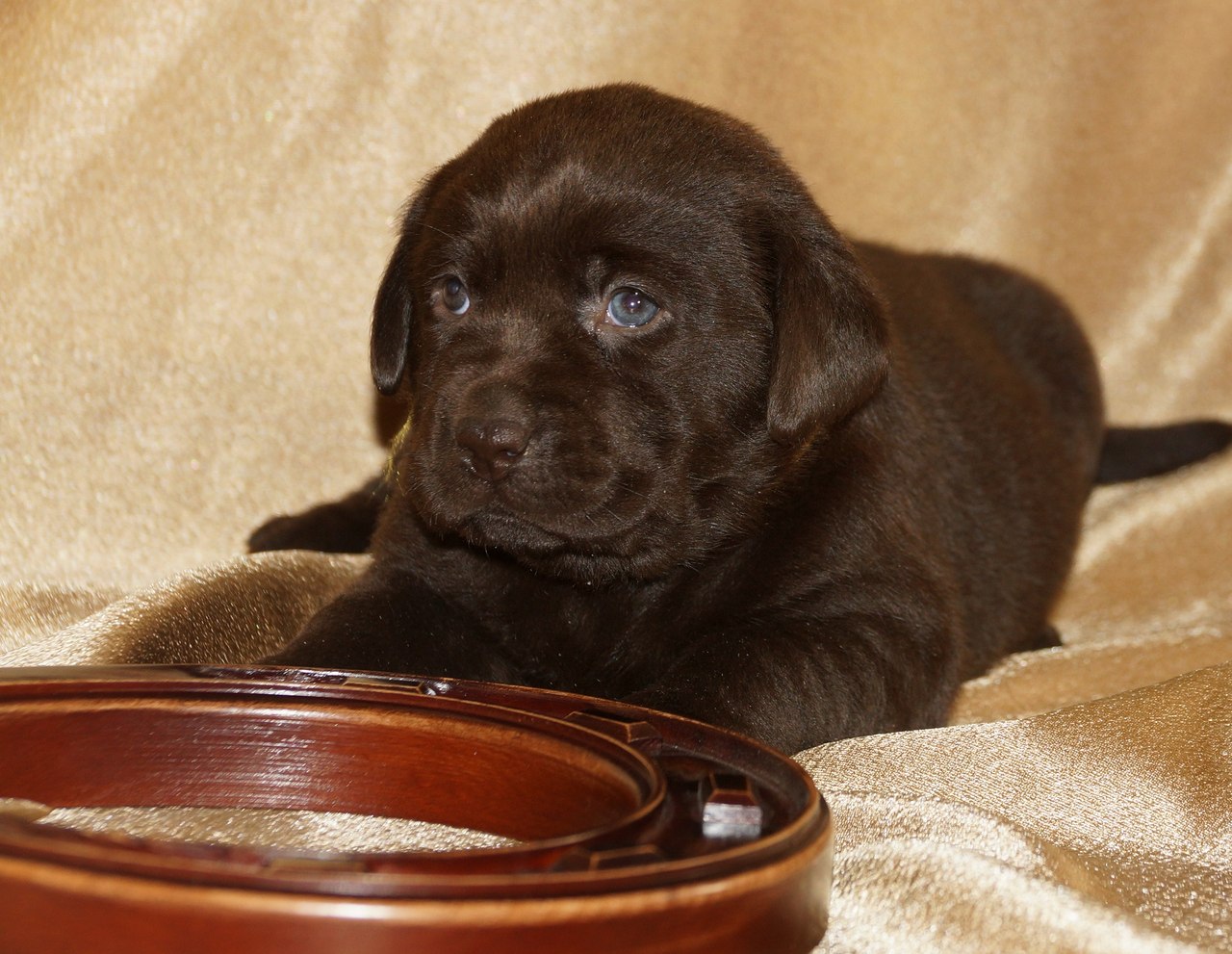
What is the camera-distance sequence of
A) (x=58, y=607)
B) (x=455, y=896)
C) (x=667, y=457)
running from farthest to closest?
(x=58, y=607), (x=667, y=457), (x=455, y=896)

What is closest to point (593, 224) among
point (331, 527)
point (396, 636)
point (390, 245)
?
Answer: point (396, 636)

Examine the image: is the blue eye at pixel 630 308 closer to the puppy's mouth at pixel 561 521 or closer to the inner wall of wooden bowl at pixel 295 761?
the puppy's mouth at pixel 561 521

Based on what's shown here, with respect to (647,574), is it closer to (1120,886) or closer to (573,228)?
(573,228)

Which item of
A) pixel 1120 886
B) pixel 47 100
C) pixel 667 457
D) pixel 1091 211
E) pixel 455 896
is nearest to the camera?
pixel 455 896

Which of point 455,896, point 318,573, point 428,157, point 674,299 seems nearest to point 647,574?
point 674,299

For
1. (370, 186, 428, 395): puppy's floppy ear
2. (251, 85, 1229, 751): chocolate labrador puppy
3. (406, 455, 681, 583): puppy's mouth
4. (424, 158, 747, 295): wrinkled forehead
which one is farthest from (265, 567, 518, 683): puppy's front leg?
(424, 158, 747, 295): wrinkled forehead

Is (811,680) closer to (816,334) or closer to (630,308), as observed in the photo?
(816,334)
